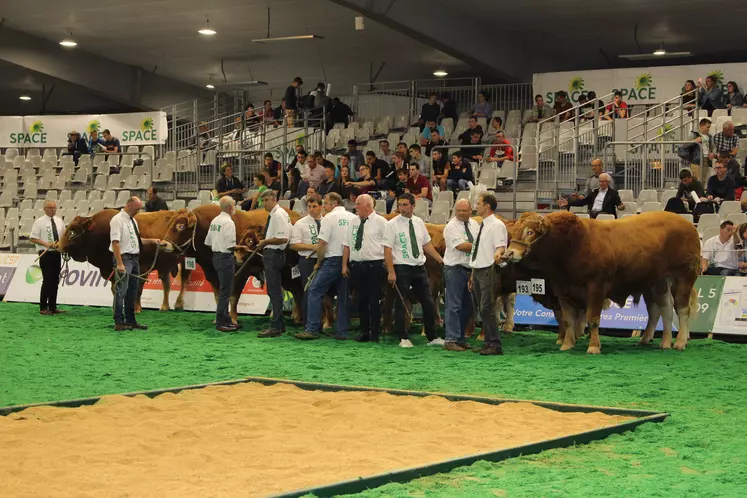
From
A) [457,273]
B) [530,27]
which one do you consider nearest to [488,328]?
[457,273]

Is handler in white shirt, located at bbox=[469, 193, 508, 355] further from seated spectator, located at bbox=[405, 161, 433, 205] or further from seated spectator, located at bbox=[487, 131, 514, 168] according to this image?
seated spectator, located at bbox=[487, 131, 514, 168]

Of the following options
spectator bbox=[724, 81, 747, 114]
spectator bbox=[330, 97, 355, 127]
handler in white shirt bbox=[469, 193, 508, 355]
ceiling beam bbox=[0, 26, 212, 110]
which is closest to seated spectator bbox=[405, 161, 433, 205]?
handler in white shirt bbox=[469, 193, 508, 355]

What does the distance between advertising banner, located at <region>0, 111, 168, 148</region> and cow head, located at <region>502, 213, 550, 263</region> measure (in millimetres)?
19920

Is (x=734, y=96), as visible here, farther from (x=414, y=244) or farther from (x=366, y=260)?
(x=366, y=260)

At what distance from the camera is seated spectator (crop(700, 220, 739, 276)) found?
16203 mm

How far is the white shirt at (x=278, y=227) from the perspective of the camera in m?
16.0

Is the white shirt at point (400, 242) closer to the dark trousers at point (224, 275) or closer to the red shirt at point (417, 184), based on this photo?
the dark trousers at point (224, 275)

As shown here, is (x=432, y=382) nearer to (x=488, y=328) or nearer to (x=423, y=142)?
(x=488, y=328)

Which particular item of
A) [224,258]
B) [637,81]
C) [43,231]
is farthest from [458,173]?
[637,81]

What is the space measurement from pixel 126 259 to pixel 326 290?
3.31m

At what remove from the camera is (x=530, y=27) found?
2966 cm

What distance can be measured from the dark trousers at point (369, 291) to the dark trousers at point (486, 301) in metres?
1.83

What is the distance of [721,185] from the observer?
1878 cm

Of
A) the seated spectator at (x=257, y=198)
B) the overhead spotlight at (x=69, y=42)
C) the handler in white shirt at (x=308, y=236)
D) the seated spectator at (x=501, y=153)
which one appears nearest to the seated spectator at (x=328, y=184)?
the seated spectator at (x=257, y=198)
